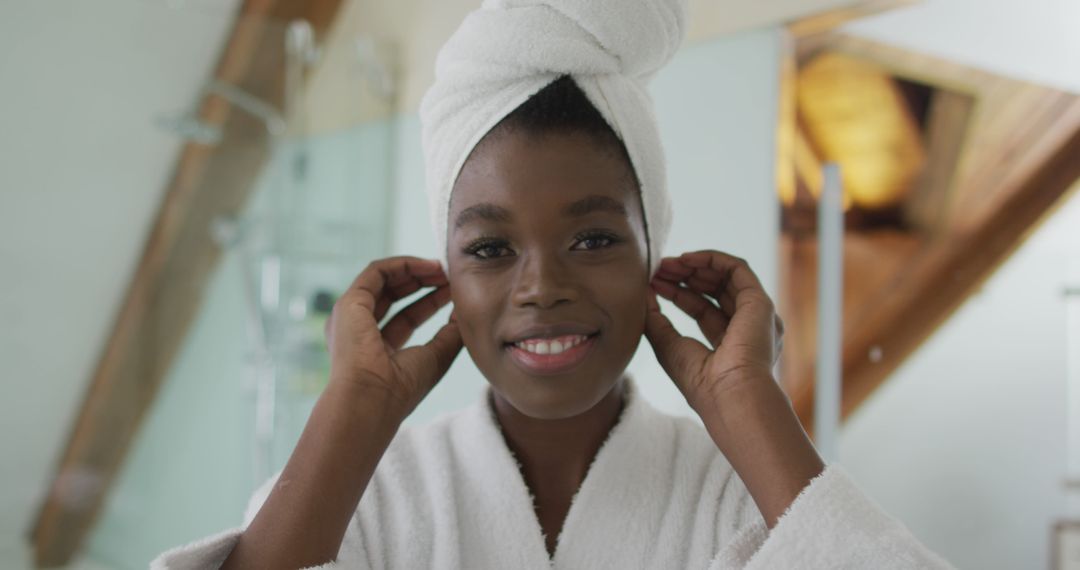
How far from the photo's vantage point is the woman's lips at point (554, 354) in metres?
0.78

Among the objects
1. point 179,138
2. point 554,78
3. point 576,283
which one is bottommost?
point 576,283

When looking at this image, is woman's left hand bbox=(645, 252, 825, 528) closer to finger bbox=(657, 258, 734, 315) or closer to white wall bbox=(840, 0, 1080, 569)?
finger bbox=(657, 258, 734, 315)

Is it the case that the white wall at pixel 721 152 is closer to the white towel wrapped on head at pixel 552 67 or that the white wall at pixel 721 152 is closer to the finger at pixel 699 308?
the finger at pixel 699 308

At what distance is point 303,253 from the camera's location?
2.19 metres

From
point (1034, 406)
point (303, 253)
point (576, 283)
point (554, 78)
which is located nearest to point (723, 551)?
point (576, 283)

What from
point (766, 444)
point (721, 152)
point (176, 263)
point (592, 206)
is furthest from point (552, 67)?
point (176, 263)

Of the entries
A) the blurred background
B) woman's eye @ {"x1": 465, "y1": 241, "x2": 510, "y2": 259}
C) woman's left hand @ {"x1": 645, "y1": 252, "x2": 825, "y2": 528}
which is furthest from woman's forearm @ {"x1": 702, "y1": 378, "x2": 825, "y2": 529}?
the blurred background

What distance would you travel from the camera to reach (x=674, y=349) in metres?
0.84

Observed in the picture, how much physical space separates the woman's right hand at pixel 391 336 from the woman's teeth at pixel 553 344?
0.38ft

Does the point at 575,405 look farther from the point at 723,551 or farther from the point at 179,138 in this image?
the point at 179,138

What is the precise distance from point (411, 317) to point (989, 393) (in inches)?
46.0

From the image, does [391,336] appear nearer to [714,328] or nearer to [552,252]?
[552,252]

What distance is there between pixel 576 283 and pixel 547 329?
0.05m

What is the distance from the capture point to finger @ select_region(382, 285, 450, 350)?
35.7 inches
